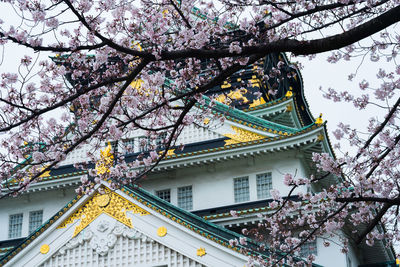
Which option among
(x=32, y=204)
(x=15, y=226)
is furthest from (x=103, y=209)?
(x=15, y=226)

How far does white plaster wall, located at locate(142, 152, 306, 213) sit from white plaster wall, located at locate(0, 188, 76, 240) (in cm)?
380

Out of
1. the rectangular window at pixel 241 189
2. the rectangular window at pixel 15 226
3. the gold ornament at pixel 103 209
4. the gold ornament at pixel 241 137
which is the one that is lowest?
the gold ornament at pixel 103 209

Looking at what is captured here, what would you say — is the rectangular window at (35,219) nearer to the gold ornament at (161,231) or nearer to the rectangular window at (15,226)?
the rectangular window at (15,226)

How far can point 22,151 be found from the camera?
12469 millimetres

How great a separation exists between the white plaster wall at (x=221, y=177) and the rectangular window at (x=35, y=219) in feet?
16.2

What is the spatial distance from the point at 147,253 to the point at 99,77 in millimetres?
8653

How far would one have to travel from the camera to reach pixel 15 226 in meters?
26.5

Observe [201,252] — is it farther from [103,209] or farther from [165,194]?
[165,194]

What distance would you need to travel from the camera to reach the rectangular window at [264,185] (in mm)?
24031

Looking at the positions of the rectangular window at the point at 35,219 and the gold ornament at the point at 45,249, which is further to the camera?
the rectangular window at the point at 35,219

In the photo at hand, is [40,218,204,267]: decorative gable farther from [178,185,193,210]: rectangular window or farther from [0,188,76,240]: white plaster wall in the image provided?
[0,188,76,240]: white plaster wall

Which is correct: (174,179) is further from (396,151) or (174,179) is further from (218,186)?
(396,151)

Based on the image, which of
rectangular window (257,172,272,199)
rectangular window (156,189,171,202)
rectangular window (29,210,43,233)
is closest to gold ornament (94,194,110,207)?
rectangular window (156,189,171,202)

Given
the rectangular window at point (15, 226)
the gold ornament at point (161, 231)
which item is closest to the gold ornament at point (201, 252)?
the gold ornament at point (161, 231)
